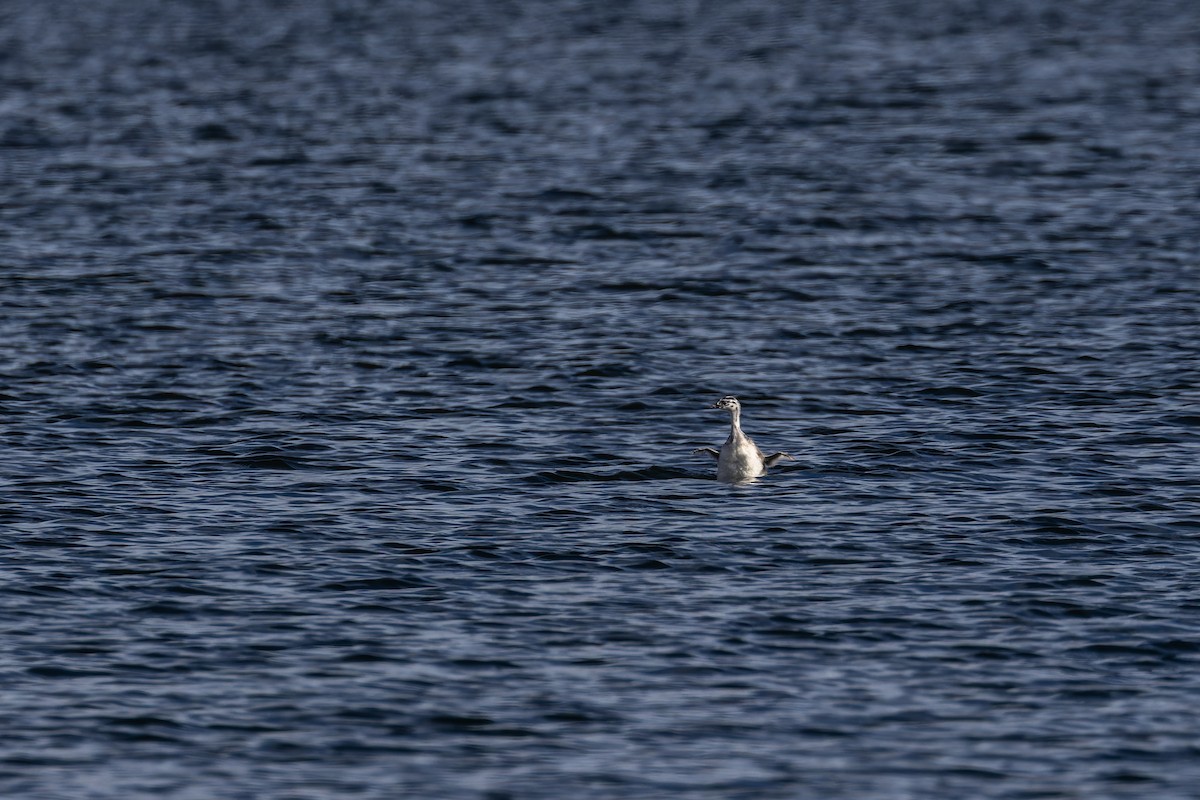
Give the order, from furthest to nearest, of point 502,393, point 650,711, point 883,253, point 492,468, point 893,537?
point 883,253
point 502,393
point 492,468
point 893,537
point 650,711

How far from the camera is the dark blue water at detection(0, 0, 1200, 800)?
79.2ft

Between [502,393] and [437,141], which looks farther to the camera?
[437,141]

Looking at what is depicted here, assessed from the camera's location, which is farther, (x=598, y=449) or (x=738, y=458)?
(x=598, y=449)

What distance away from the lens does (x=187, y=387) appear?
41938 mm

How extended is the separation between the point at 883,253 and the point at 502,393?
16.7 meters

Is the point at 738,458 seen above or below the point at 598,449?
above

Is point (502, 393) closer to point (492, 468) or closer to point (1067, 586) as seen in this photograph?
point (492, 468)

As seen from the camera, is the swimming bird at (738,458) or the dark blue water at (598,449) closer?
the dark blue water at (598,449)

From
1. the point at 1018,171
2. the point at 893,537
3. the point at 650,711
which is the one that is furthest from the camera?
Result: the point at 1018,171

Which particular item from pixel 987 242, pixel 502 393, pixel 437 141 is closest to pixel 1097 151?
pixel 987 242

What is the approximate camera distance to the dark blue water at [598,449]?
79.2 feet

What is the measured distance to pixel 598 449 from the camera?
122 ft

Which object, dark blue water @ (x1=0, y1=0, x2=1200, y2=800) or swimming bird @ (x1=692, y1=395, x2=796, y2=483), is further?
swimming bird @ (x1=692, y1=395, x2=796, y2=483)

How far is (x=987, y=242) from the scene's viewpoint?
55938 mm
